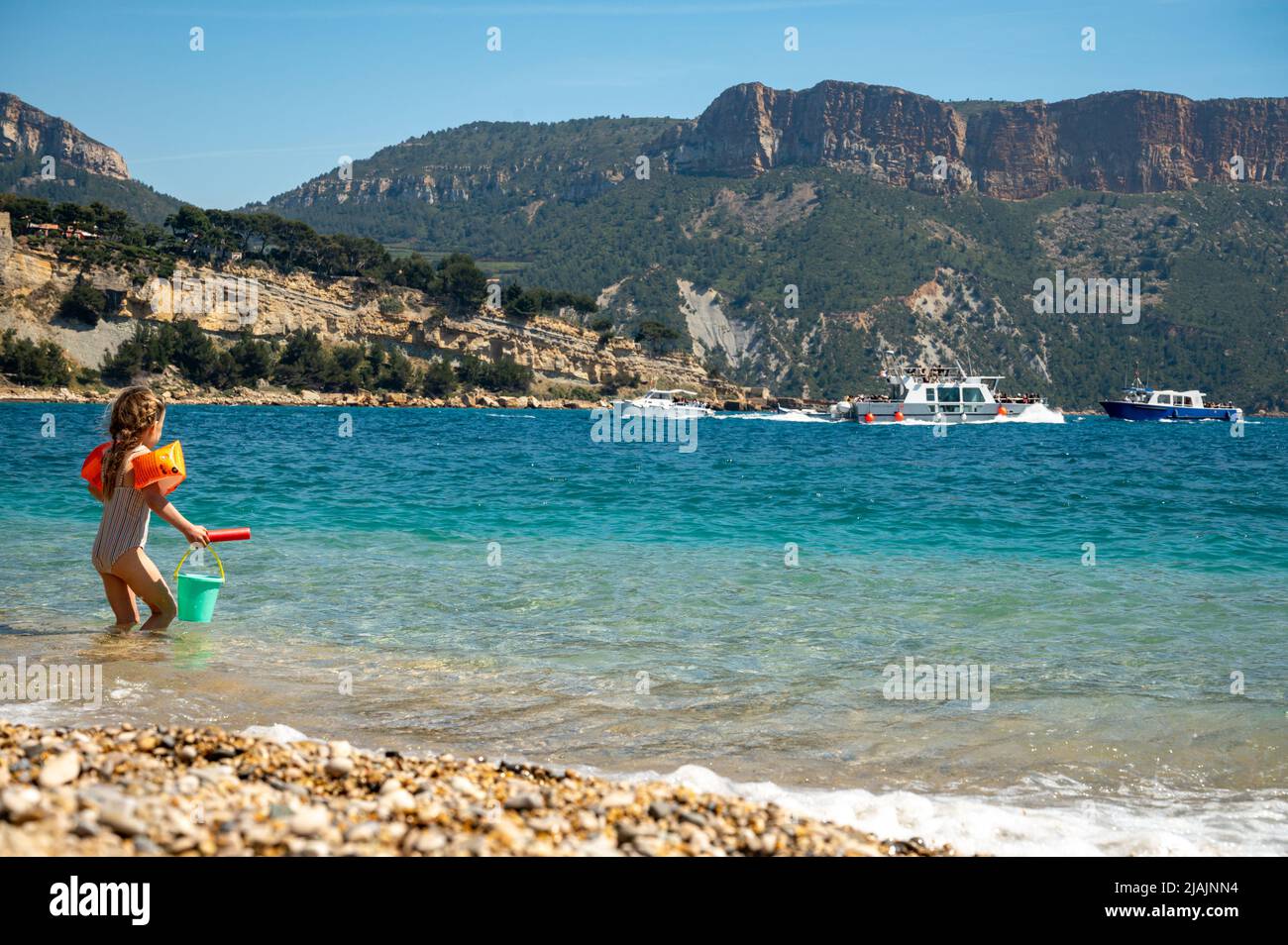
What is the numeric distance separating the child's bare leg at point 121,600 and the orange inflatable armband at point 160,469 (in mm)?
1082

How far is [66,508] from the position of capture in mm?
17859

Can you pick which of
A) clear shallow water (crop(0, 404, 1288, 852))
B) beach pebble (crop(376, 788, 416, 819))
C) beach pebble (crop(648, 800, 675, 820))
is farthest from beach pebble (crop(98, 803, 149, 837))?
clear shallow water (crop(0, 404, 1288, 852))

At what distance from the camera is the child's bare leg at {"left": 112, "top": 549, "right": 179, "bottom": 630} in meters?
8.26

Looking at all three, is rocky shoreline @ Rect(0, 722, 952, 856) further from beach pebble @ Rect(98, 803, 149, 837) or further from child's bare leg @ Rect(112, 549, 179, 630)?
child's bare leg @ Rect(112, 549, 179, 630)

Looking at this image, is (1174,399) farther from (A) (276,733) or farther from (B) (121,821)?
(B) (121,821)

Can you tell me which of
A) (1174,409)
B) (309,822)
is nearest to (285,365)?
(1174,409)

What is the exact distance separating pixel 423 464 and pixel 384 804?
89.0 ft

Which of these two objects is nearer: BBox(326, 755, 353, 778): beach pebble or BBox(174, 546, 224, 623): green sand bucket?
BBox(326, 755, 353, 778): beach pebble

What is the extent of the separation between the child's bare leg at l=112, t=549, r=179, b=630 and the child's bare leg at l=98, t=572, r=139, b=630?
11cm

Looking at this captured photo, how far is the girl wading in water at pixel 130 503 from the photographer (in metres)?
7.93

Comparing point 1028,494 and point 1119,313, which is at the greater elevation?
point 1119,313

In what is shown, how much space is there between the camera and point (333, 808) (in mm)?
4109
